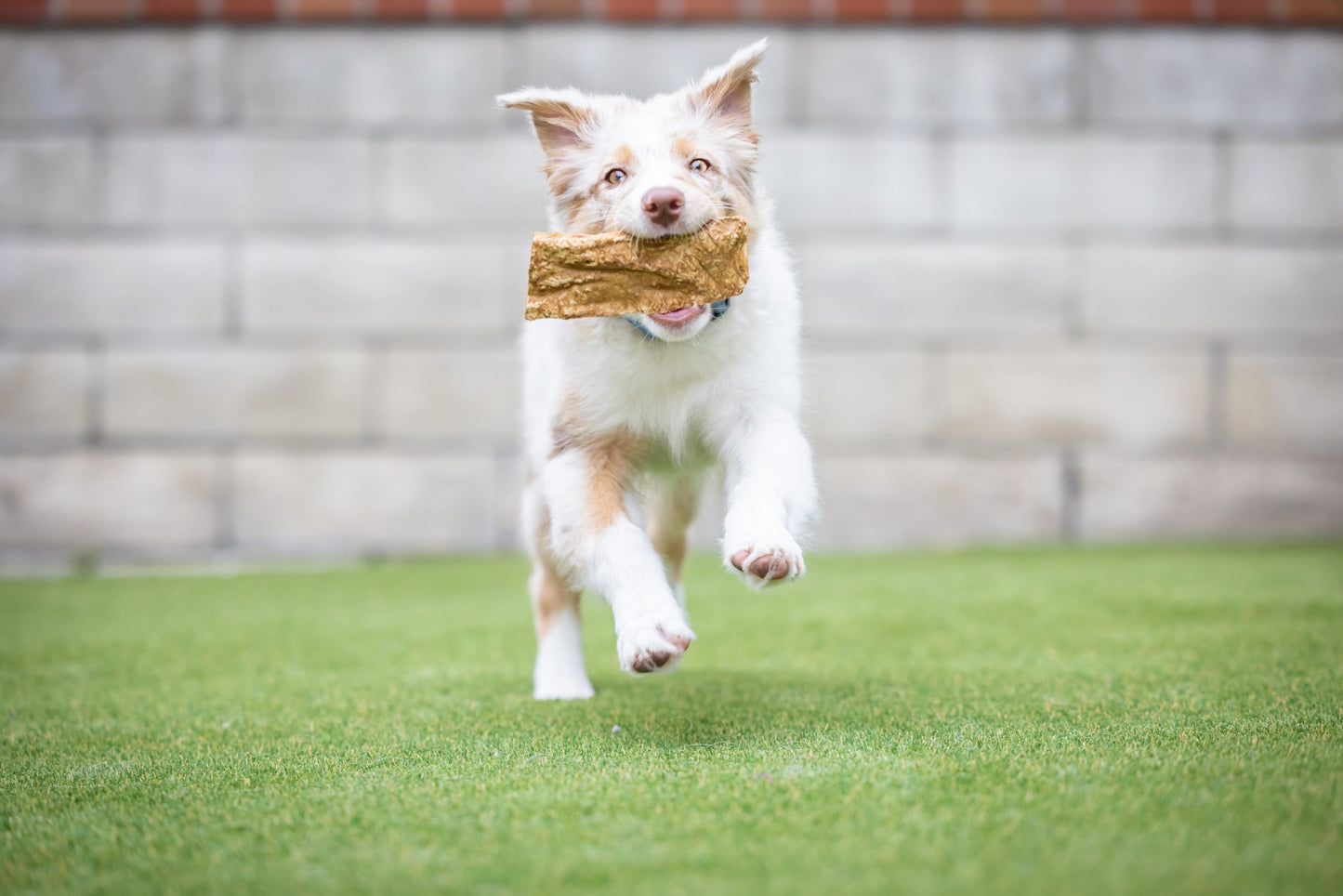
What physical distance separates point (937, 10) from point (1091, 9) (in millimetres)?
891

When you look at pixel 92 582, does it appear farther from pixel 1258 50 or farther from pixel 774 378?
pixel 1258 50

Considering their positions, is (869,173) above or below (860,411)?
above

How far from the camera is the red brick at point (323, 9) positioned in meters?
7.01

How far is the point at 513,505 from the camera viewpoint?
716 cm

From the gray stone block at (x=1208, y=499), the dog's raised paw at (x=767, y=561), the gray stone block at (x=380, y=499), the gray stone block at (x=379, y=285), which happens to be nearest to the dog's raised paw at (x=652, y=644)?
the dog's raised paw at (x=767, y=561)

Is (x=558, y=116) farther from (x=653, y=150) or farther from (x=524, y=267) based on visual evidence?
(x=524, y=267)

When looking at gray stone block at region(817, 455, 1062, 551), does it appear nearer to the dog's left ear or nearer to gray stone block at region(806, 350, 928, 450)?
gray stone block at region(806, 350, 928, 450)

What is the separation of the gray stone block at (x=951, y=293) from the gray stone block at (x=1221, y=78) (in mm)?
1037

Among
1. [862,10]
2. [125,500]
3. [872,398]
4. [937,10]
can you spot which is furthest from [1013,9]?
[125,500]

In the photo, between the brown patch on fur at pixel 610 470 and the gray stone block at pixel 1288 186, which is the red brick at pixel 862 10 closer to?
the gray stone block at pixel 1288 186

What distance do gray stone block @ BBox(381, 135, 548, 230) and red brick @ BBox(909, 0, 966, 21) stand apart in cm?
239

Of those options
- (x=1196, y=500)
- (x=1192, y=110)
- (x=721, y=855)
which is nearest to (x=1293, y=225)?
(x=1192, y=110)

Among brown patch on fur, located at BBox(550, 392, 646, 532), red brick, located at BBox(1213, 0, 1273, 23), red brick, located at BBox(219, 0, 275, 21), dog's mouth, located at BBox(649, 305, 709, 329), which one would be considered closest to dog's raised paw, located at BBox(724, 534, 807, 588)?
brown patch on fur, located at BBox(550, 392, 646, 532)

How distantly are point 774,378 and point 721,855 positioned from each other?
5.14 ft
